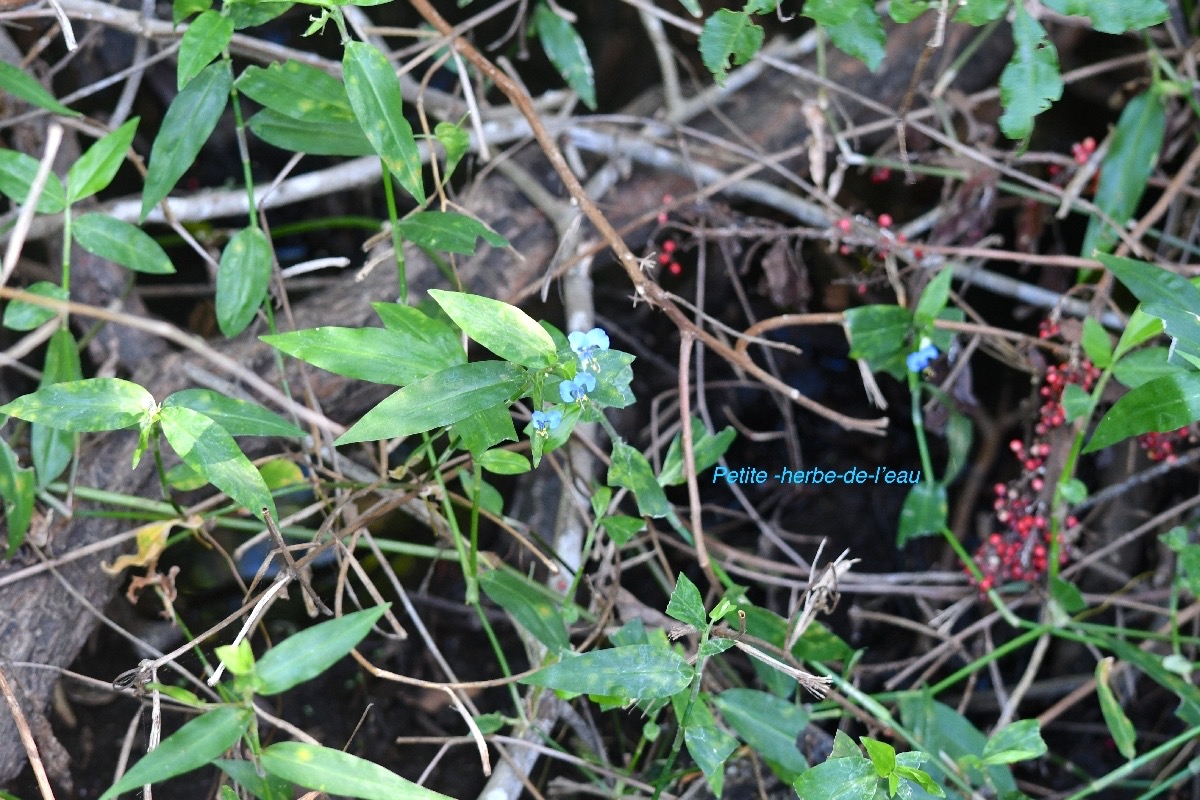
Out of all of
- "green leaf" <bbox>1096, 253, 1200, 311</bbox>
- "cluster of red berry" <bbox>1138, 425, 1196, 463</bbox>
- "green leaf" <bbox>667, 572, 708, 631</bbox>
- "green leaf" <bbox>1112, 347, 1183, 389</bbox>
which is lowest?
"cluster of red berry" <bbox>1138, 425, 1196, 463</bbox>

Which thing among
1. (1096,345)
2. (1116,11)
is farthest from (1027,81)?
(1096,345)

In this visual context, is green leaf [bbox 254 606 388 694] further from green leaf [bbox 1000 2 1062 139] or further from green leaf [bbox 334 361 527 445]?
green leaf [bbox 1000 2 1062 139]

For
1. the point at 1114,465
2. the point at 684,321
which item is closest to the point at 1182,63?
the point at 1114,465

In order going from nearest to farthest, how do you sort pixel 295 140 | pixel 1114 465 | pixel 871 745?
pixel 871 745
pixel 295 140
pixel 1114 465

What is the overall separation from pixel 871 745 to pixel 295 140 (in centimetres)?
83

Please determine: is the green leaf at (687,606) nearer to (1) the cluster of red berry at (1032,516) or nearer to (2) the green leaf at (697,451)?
(2) the green leaf at (697,451)

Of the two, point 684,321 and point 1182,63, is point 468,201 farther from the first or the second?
point 1182,63

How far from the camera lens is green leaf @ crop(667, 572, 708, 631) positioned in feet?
2.73

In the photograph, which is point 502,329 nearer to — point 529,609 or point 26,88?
point 529,609

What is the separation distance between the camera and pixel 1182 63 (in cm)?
146

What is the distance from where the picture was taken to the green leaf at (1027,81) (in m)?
0.98

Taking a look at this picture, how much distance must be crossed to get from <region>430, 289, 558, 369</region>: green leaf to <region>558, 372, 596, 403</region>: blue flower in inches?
0.9

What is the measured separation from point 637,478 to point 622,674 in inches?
8.8

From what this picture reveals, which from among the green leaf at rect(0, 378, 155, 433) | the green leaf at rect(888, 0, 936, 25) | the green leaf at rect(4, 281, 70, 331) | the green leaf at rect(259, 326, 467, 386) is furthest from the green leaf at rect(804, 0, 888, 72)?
the green leaf at rect(4, 281, 70, 331)
